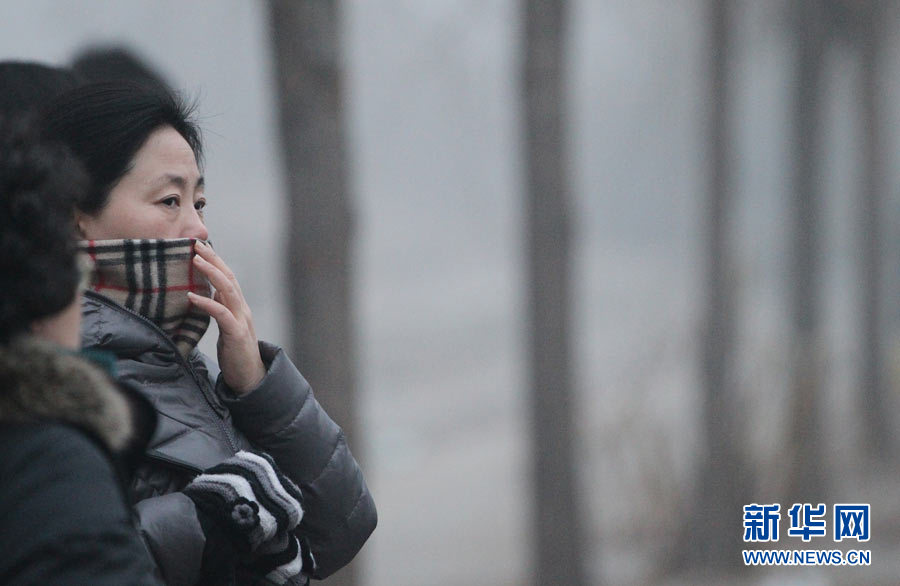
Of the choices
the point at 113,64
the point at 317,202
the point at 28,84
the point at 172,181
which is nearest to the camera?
the point at 172,181

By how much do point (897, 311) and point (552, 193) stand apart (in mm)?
10813

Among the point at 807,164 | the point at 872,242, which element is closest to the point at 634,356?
the point at 807,164

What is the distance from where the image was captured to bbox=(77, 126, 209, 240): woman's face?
5.58 ft

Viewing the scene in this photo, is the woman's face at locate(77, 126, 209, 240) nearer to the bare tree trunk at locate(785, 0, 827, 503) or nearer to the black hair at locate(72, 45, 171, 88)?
the black hair at locate(72, 45, 171, 88)

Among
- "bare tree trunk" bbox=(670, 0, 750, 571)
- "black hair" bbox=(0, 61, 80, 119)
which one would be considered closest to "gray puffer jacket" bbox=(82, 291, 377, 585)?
"black hair" bbox=(0, 61, 80, 119)

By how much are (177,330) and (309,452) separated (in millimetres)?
284

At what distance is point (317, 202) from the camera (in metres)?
4.37

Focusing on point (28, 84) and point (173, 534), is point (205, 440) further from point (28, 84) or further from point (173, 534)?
point (28, 84)

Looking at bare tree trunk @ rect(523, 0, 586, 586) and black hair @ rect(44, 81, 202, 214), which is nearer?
black hair @ rect(44, 81, 202, 214)

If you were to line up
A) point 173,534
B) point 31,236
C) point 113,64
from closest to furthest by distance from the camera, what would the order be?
point 31,236
point 173,534
point 113,64

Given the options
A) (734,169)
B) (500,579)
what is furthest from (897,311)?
(500,579)

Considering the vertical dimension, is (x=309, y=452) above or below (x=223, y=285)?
below

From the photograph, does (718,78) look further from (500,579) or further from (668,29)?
(500,579)

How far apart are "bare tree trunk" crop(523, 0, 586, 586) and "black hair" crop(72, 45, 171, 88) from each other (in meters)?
4.32
